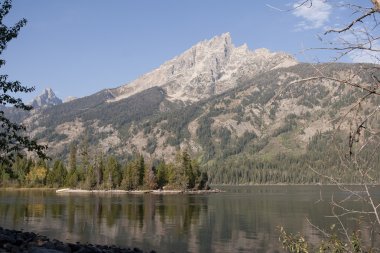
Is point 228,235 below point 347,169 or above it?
below

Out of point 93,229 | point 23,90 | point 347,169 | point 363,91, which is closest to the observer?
Answer: point 363,91

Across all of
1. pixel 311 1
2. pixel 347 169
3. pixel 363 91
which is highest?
pixel 311 1

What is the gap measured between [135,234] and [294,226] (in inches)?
901

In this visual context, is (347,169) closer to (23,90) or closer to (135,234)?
(23,90)

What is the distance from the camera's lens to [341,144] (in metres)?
7.07

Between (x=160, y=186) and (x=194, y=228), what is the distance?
138 m

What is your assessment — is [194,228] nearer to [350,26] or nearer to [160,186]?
[350,26]

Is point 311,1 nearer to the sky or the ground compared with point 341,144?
nearer to the sky

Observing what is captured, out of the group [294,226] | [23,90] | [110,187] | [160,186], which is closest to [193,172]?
[160,186]

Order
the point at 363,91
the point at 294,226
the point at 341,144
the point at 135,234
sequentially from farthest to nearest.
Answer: the point at 294,226, the point at 135,234, the point at 341,144, the point at 363,91

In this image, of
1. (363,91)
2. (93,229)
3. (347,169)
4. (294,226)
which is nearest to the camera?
(363,91)

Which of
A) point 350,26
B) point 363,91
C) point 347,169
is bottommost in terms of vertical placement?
point 347,169

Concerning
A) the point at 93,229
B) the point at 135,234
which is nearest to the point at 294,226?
the point at 135,234

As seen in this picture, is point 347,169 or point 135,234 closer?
point 347,169
